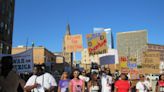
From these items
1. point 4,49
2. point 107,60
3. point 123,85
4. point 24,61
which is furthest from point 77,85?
point 4,49

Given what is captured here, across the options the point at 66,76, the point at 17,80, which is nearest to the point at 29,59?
the point at 66,76

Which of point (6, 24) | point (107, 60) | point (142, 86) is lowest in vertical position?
point (142, 86)

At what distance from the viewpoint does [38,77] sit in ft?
27.9

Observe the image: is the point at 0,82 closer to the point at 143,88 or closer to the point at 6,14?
the point at 143,88

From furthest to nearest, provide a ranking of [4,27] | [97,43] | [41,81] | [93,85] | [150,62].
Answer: [4,27] < [150,62] < [97,43] < [93,85] < [41,81]

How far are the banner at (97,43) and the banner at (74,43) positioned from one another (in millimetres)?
527

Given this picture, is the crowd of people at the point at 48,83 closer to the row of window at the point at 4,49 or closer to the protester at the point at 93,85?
the protester at the point at 93,85

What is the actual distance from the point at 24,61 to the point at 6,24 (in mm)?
35088

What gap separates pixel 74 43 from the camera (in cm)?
2169

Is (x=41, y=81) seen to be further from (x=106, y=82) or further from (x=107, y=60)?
(x=107, y=60)

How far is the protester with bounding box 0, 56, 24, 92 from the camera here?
18.0ft

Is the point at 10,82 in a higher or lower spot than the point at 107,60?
lower

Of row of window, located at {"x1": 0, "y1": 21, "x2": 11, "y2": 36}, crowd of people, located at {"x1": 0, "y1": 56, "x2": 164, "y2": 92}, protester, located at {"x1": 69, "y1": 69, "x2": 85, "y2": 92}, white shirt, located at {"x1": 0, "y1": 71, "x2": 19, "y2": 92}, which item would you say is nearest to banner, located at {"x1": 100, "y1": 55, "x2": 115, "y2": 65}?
crowd of people, located at {"x1": 0, "y1": 56, "x2": 164, "y2": 92}

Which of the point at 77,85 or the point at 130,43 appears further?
the point at 130,43
